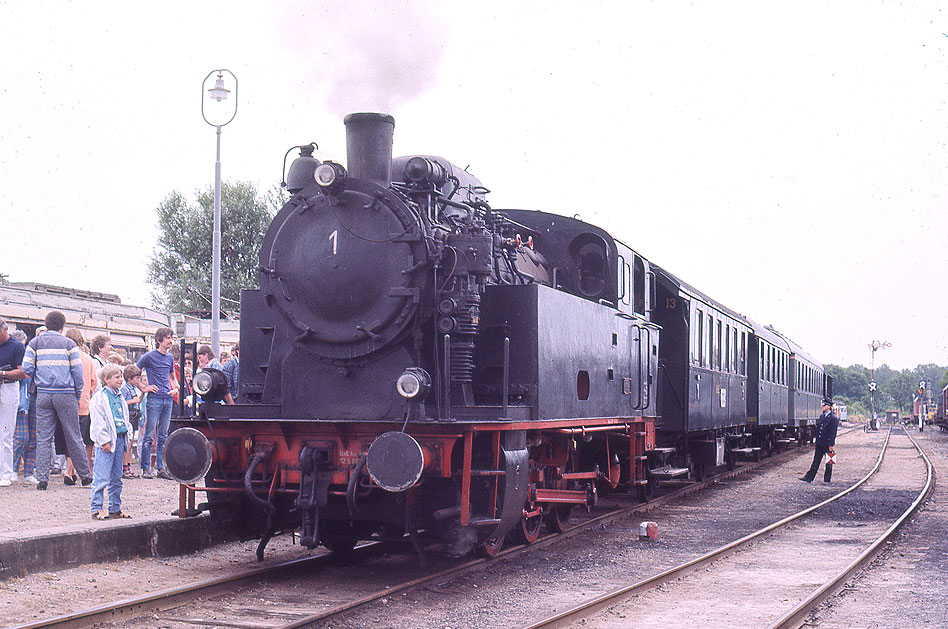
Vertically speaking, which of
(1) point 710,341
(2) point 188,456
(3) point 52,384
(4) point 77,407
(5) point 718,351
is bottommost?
(2) point 188,456

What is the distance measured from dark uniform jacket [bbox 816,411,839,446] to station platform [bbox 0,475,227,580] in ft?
37.1

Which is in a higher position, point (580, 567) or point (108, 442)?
point (108, 442)

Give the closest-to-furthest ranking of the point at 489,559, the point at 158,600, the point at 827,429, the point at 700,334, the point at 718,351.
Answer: the point at 158,600
the point at 489,559
the point at 700,334
the point at 718,351
the point at 827,429

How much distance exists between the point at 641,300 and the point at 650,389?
1.04 m

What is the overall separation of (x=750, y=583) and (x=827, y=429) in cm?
1036

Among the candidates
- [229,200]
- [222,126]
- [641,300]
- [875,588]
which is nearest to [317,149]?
[641,300]

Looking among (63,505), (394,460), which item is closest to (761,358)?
(63,505)

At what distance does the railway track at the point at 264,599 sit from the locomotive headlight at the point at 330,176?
9.40 feet

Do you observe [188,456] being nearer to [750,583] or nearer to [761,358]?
[750,583]

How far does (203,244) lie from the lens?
4125 cm

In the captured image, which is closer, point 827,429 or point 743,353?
point 827,429

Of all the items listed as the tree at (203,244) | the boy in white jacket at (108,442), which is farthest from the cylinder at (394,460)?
the tree at (203,244)

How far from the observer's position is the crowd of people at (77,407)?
842cm

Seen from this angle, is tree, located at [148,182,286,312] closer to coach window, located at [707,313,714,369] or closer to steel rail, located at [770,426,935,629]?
coach window, located at [707,313,714,369]
